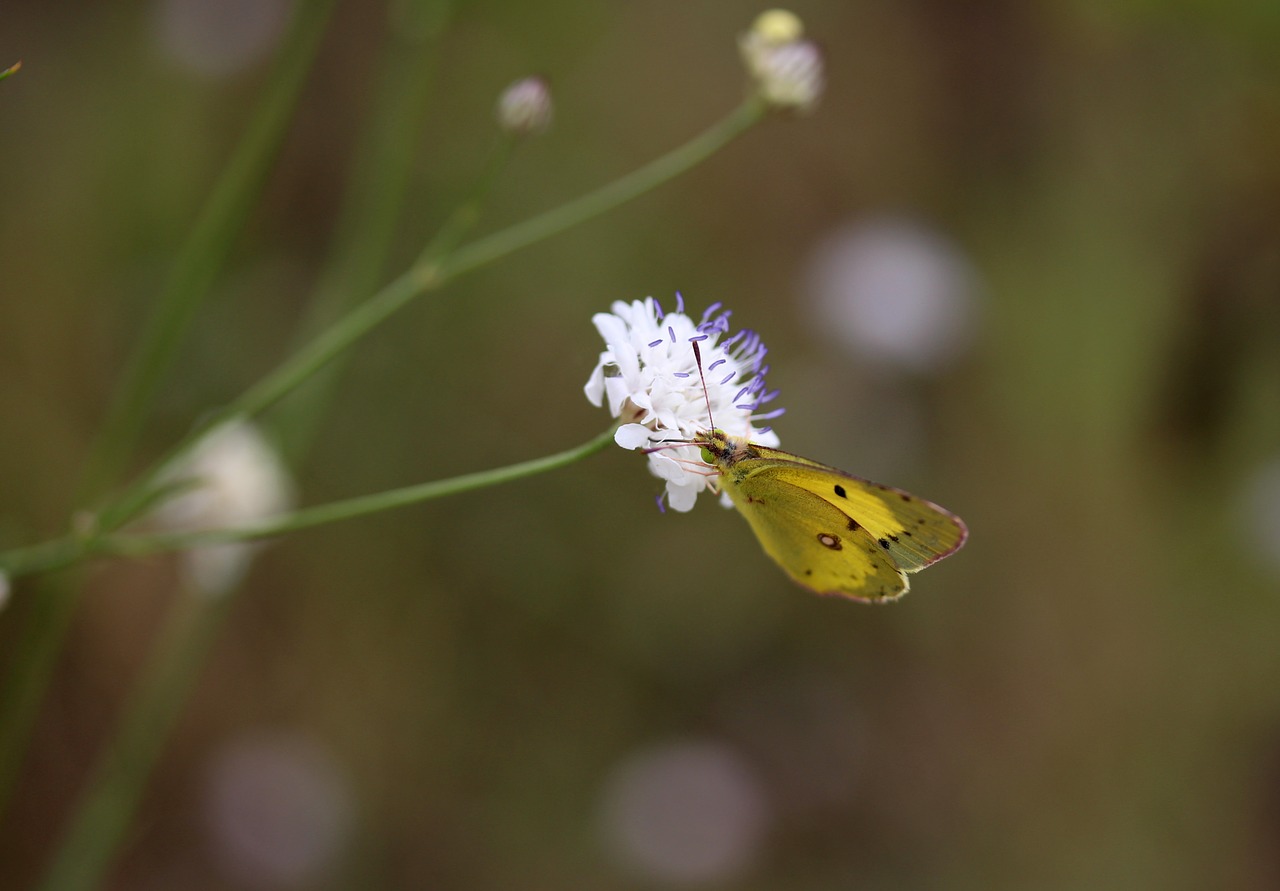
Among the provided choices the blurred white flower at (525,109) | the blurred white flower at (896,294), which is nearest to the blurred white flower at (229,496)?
the blurred white flower at (525,109)

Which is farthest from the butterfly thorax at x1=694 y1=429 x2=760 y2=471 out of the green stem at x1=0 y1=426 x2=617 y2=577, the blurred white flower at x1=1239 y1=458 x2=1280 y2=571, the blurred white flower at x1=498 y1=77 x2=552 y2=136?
the blurred white flower at x1=1239 y1=458 x2=1280 y2=571

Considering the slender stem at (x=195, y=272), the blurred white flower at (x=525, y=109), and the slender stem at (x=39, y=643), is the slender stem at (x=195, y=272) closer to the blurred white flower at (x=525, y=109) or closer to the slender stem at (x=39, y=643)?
the slender stem at (x=39, y=643)

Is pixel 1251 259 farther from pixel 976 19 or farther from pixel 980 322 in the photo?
pixel 976 19

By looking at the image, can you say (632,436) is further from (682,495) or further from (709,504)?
(709,504)

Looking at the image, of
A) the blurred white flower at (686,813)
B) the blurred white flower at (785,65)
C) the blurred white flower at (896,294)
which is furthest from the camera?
the blurred white flower at (896,294)

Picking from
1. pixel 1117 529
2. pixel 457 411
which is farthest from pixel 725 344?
pixel 1117 529
